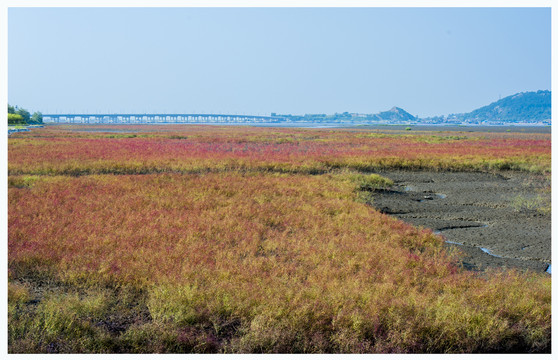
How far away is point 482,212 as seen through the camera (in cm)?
1686

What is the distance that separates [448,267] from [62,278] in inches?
286

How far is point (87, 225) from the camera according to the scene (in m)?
12.3

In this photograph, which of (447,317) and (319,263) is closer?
(447,317)

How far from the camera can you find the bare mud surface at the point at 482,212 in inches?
468

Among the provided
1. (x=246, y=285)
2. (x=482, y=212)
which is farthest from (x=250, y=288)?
(x=482, y=212)

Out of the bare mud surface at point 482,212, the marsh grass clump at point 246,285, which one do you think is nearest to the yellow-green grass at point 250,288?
the marsh grass clump at point 246,285

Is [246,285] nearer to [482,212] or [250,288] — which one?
[250,288]

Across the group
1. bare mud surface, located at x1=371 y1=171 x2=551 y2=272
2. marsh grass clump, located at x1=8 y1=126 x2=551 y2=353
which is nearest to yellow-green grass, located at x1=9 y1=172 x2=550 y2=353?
marsh grass clump, located at x1=8 y1=126 x2=551 y2=353
